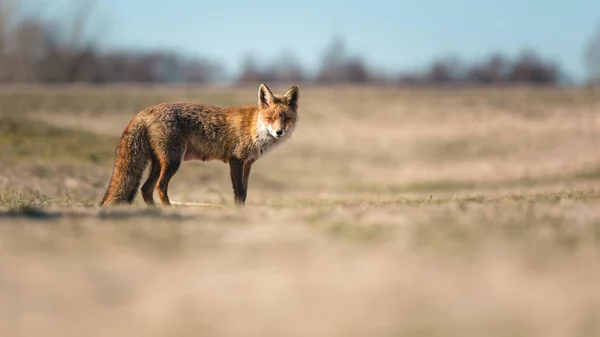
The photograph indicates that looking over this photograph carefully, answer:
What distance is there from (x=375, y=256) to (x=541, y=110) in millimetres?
37766

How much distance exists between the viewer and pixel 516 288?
6.16 meters

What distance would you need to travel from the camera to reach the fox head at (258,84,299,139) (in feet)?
40.8

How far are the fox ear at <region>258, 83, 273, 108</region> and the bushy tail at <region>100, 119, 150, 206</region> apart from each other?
2245mm

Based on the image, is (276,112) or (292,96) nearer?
(276,112)

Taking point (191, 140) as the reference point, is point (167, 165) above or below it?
below

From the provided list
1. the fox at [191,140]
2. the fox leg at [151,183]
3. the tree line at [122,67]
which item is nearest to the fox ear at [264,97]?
the fox at [191,140]

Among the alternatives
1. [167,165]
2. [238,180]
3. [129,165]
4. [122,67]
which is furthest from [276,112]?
[122,67]

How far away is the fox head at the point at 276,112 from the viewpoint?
12.4m

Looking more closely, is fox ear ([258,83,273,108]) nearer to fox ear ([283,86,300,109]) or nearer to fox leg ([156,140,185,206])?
fox ear ([283,86,300,109])

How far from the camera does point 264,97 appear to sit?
12.8m

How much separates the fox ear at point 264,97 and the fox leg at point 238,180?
113 centimetres

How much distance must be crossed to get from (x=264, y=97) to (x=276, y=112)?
16.6 inches

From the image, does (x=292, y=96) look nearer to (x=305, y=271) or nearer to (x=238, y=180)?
(x=238, y=180)

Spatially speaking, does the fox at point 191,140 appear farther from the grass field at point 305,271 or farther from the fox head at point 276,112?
the grass field at point 305,271
